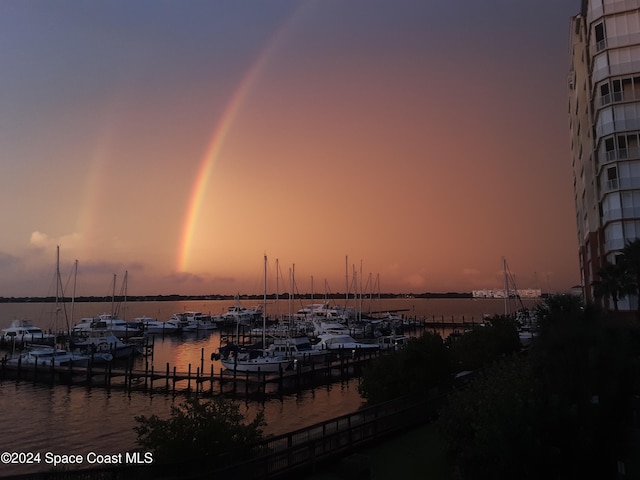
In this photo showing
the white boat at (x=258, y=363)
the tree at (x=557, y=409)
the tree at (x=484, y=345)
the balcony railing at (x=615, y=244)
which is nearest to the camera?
the tree at (x=557, y=409)

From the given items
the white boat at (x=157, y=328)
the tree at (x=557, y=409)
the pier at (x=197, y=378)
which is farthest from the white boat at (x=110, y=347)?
the tree at (x=557, y=409)

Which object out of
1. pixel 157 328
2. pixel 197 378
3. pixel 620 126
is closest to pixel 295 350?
pixel 197 378

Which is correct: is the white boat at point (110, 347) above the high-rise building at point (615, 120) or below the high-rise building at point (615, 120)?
below

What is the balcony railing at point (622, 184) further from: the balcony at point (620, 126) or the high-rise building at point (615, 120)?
the balcony at point (620, 126)

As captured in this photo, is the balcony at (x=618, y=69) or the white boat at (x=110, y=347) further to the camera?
the white boat at (x=110, y=347)

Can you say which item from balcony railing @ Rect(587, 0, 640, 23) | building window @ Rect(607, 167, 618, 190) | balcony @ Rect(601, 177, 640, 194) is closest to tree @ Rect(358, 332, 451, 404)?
balcony @ Rect(601, 177, 640, 194)

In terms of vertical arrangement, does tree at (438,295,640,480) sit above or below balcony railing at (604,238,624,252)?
below

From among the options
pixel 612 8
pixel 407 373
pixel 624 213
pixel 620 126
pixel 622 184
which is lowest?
A: pixel 407 373

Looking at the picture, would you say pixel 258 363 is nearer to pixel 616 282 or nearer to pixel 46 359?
pixel 46 359

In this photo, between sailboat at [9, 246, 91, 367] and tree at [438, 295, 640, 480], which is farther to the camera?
sailboat at [9, 246, 91, 367]

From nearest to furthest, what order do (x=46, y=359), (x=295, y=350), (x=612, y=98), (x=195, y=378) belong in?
(x=195, y=378), (x=612, y=98), (x=46, y=359), (x=295, y=350)

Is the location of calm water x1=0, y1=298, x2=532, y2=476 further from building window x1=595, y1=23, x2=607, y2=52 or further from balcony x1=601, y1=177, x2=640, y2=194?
building window x1=595, y1=23, x2=607, y2=52

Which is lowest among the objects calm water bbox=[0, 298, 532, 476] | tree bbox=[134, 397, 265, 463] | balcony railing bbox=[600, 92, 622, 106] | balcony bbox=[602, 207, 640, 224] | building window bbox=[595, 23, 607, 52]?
calm water bbox=[0, 298, 532, 476]

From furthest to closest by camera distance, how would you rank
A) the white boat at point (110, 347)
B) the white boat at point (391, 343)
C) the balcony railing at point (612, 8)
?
1. the white boat at point (110, 347)
2. the white boat at point (391, 343)
3. the balcony railing at point (612, 8)
